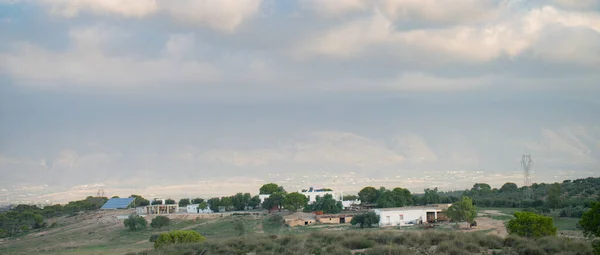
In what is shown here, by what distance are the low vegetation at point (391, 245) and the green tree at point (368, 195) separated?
247ft

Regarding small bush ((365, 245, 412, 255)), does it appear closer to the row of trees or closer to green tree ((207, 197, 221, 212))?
the row of trees

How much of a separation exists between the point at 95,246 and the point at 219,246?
136 ft

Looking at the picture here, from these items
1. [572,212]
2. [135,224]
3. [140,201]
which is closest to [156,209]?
[140,201]

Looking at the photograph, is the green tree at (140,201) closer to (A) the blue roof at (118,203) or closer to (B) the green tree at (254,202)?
(A) the blue roof at (118,203)

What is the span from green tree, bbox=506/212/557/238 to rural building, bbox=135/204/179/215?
80511 millimetres

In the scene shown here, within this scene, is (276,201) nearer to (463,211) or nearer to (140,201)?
(463,211)

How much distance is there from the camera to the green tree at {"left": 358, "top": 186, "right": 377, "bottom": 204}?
108944mm

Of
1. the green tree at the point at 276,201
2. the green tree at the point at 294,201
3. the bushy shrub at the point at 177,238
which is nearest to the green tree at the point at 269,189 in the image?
the green tree at the point at 276,201

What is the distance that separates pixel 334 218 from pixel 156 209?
46.7 m

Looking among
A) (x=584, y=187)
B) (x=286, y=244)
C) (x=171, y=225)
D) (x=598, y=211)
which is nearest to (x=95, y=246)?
(x=171, y=225)

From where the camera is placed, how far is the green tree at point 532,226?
129 ft

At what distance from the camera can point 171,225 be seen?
86.6 metres

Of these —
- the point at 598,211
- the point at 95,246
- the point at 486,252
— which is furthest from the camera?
the point at 95,246

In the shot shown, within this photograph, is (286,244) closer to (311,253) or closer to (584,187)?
(311,253)
